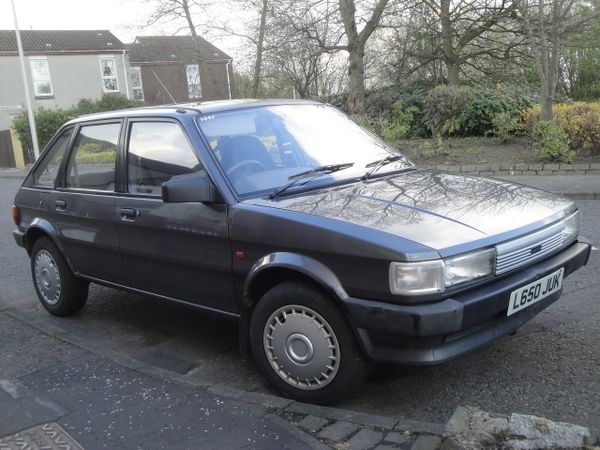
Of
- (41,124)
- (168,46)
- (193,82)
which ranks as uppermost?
(168,46)

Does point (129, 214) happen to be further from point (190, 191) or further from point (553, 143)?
point (553, 143)

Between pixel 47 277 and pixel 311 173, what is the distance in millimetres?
2814

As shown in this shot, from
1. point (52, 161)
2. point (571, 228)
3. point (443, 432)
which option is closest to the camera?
point (443, 432)

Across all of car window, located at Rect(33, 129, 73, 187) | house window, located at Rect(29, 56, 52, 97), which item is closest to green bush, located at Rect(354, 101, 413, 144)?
car window, located at Rect(33, 129, 73, 187)

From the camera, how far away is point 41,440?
10.2 feet

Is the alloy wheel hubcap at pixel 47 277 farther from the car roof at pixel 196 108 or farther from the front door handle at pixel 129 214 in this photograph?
the car roof at pixel 196 108

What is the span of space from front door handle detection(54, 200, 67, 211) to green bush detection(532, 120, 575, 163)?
10273mm

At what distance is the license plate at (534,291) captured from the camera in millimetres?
3184

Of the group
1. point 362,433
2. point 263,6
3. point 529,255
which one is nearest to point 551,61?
point 263,6

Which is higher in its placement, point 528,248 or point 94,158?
point 94,158

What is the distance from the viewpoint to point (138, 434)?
312cm

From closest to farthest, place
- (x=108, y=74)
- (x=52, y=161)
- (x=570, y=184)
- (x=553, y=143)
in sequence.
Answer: (x=52, y=161), (x=570, y=184), (x=553, y=143), (x=108, y=74)

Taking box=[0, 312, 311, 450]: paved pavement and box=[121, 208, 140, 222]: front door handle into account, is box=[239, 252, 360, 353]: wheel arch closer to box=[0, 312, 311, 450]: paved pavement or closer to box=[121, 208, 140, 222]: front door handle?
box=[0, 312, 311, 450]: paved pavement

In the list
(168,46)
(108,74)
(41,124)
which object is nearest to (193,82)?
(108,74)
